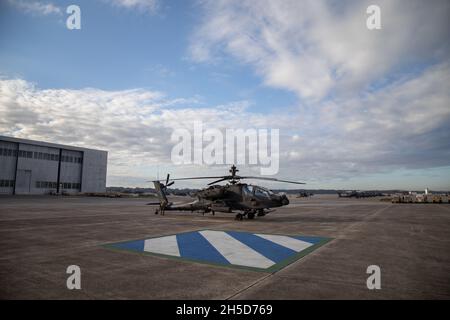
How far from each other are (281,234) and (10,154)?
67.2m

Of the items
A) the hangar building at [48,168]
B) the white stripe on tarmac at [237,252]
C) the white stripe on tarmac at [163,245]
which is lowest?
the white stripe on tarmac at [163,245]

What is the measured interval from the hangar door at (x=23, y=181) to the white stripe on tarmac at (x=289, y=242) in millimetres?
66437

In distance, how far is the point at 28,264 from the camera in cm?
726

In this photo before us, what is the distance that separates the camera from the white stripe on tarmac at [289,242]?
Answer: 10031mm

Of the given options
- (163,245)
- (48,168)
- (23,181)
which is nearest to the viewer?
(163,245)

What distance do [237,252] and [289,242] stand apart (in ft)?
9.36

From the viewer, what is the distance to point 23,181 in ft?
200

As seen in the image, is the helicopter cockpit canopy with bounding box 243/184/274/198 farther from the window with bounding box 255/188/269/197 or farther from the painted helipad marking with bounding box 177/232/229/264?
the painted helipad marking with bounding box 177/232/229/264

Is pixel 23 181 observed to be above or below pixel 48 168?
below

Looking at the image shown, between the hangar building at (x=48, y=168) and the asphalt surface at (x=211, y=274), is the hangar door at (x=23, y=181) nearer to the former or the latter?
the hangar building at (x=48, y=168)

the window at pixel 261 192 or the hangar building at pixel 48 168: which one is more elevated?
the hangar building at pixel 48 168

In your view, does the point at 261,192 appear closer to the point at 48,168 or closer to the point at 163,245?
the point at 163,245

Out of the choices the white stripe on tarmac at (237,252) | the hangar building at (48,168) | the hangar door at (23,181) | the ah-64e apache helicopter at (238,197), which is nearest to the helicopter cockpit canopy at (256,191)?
the ah-64e apache helicopter at (238,197)

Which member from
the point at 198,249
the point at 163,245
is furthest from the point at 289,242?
the point at 163,245
